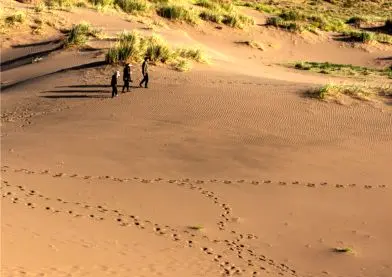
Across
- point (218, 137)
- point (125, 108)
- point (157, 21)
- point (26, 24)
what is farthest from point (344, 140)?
point (157, 21)

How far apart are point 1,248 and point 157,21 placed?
27.9 m

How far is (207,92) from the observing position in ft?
63.1

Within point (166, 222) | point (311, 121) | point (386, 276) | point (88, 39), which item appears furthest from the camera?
point (88, 39)

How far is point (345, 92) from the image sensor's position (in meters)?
19.5

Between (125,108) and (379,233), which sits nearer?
(379,233)

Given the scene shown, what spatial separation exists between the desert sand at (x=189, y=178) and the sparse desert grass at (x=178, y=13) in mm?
14909

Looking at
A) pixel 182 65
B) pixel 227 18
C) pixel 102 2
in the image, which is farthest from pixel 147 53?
pixel 227 18

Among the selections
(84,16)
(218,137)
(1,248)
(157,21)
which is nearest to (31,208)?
(1,248)

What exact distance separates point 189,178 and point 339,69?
709 inches

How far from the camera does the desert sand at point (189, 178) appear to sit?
10.1m

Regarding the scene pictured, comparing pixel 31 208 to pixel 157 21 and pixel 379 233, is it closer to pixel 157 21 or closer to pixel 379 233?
pixel 379 233

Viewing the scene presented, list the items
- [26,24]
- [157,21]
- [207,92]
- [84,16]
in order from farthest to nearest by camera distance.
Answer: [157,21], [84,16], [26,24], [207,92]

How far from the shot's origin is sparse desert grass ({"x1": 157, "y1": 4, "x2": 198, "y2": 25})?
121ft

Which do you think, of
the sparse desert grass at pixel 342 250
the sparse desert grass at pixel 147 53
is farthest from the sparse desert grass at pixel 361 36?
the sparse desert grass at pixel 342 250
